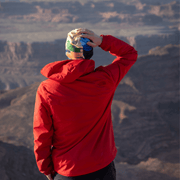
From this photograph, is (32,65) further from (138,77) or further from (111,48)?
(111,48)

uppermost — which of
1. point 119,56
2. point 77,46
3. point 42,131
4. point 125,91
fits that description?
point 77,46

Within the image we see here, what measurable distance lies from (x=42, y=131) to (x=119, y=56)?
0.59 meters

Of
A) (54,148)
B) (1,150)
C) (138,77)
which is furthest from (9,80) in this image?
(54,148)

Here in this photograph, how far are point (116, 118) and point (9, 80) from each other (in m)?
18.2

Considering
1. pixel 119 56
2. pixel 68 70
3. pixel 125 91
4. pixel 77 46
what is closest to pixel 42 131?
pixel 68 70

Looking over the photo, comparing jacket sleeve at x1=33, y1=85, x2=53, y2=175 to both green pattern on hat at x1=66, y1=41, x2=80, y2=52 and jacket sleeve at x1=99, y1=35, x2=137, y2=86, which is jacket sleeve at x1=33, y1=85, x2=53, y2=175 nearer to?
green pattern on hat at x1=66, y1=41, x2=80, y2=52

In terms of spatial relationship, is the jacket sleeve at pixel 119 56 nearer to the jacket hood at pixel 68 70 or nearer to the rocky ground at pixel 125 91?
the jacket hood at pixel 68 70

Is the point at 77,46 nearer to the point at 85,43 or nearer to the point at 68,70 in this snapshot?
the point at 85,43

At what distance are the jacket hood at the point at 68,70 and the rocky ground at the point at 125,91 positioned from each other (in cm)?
304

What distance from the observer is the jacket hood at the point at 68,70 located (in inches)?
37.4

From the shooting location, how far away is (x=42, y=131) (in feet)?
3.44

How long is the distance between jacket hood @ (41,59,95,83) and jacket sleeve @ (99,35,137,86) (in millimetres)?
142

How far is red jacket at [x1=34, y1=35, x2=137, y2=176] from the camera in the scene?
0.99m

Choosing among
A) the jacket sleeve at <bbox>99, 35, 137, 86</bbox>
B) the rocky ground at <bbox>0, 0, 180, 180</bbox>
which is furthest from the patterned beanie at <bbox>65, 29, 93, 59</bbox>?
the rocky ground at <bbox>0, 0, 180, 180</bbox>
